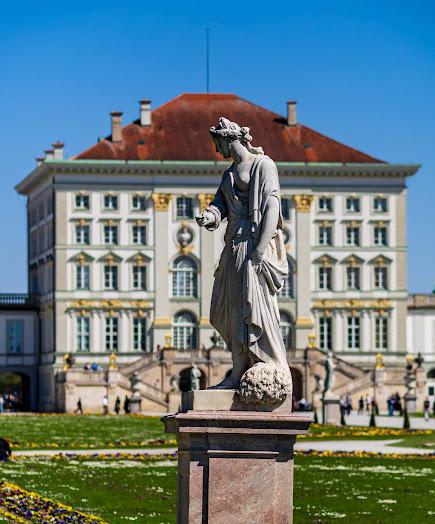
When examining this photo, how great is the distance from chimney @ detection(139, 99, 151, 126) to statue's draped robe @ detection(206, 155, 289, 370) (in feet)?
310

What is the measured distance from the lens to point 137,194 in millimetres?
109562

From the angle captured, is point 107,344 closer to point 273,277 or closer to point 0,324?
point 0,324

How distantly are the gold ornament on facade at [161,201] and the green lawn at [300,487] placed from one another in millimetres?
68336

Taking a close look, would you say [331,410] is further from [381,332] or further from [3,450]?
[381,332]

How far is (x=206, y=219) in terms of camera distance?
16.7 metres

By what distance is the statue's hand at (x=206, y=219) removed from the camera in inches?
653

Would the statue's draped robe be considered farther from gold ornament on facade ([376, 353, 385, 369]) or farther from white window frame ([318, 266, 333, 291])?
white window frame ([318, 266, 333, 291])

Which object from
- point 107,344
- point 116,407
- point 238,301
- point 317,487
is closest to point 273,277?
point 238,301

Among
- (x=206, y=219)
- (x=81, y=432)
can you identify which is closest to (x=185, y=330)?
(x=81, y=432)

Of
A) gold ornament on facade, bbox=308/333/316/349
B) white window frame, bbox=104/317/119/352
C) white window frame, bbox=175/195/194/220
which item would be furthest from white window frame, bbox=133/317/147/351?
gold ornament on facade, bbox=308/333/316/349

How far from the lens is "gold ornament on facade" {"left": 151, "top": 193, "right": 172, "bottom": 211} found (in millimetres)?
109375

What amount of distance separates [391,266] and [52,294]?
22379mm

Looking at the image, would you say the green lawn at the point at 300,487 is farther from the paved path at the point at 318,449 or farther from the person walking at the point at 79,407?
the person walking at the point at 79,407

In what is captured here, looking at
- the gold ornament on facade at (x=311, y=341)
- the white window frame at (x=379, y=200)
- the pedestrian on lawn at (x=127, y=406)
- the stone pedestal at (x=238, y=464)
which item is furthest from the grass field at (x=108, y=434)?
the white window frame at (x=379, y=200)
